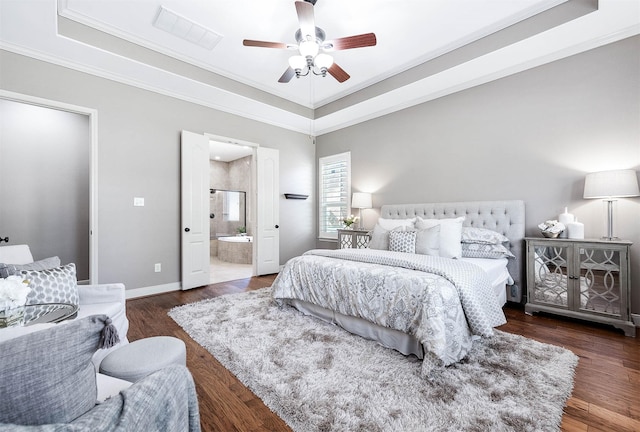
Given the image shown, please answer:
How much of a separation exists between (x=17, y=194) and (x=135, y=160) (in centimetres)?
168

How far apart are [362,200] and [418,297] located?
300 cm

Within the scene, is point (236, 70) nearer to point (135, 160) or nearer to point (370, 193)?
point (135, 160)

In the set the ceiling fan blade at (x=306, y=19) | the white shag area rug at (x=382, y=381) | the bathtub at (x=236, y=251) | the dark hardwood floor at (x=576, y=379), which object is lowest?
the dark hardwood floor at (x=576, y=379)

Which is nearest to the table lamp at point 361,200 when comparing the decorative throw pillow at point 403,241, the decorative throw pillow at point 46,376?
the decorative throw pillow at point 403,241

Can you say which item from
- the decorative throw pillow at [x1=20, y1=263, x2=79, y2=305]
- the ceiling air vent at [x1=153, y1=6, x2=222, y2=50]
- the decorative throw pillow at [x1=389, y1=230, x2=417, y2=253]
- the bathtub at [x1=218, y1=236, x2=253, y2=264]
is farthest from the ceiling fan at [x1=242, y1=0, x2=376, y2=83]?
the bathtub at [x1=218, y1=236, x2=253, y2=264]

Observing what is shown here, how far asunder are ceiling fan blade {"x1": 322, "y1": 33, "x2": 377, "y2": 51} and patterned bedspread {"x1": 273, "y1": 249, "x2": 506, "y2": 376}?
199 cm

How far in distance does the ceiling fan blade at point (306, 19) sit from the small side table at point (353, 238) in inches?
118

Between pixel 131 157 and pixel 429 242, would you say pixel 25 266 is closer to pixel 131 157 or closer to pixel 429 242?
pixel 131 157

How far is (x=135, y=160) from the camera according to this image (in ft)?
12.8

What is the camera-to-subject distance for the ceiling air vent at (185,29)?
2.98 meters

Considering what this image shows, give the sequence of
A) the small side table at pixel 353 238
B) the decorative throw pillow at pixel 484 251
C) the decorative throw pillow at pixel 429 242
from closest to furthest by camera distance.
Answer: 1. the decorative throw pillow at pixel 429 242
2. the decorative throw pillow at pixel 484 251
3. the small side table at pixel 353 238

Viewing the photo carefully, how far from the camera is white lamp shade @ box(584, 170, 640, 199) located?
2650 mm

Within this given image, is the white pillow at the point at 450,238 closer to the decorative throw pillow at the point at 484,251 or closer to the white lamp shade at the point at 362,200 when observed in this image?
the decorative throw pillow at the point at 484,251

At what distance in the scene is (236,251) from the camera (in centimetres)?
678
